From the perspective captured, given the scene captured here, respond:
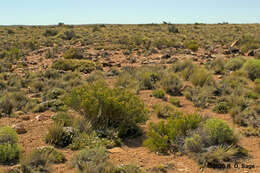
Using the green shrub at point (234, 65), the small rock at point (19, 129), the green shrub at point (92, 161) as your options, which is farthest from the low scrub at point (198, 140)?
the green shrub at point (234, 65)

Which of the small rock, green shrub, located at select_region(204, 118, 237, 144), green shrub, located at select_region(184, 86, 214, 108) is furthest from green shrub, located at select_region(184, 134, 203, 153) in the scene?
the small rock

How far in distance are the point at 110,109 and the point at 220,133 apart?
2.72 m

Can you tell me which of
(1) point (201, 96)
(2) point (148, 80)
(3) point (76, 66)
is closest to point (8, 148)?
(1) point (201, 96)

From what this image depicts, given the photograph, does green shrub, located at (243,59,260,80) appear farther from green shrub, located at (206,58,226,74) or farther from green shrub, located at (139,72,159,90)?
green shrub, located at (139,72,159,90)

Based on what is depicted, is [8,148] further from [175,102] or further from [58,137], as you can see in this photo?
[175,102]

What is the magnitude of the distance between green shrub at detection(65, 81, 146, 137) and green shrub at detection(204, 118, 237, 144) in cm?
177

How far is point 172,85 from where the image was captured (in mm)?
10359

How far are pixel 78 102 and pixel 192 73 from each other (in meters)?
6.83

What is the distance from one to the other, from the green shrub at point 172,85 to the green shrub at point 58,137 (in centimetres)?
524

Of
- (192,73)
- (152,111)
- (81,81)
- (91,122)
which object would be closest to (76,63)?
(81,81)

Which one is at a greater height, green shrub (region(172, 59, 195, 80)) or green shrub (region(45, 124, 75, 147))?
green shrub (region(172, 59, 195, 80))

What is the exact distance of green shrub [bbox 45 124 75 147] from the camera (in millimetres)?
6027

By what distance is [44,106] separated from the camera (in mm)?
8617

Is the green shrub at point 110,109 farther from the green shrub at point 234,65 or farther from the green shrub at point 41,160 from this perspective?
the green shrub at point 234,65
